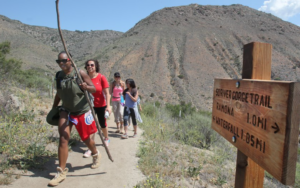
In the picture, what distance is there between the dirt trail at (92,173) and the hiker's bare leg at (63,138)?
1.14 feet

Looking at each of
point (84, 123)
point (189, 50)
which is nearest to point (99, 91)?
point (84, 123)

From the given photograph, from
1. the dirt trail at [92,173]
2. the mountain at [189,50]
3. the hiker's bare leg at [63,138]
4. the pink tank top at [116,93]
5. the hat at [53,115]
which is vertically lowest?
the dirt trail at [92,173]

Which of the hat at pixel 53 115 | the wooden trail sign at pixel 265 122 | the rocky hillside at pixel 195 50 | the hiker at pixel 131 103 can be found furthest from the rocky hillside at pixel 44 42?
the wooden trail sign at pixel 265 122

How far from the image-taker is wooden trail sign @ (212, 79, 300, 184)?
1.19m

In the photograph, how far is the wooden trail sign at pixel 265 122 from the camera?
46.9 inches

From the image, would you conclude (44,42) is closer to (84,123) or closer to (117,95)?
(117,95)

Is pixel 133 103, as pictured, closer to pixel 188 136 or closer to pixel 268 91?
pixel 188 136

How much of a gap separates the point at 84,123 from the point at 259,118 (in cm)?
245

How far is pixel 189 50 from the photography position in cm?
3644

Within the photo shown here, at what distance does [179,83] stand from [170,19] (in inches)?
867

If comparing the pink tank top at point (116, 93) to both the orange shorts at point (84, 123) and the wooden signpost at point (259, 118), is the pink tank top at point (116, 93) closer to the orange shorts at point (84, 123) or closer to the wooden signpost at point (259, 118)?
the orange shorts at point (84, 123)

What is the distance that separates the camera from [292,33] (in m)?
44.5

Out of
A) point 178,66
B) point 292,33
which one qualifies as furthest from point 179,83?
point 292,33

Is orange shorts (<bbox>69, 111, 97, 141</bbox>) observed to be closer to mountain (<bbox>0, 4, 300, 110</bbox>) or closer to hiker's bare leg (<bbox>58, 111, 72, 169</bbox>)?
hiker's bare leg (<bbox>58, 111, 72, 169</bbox>)
